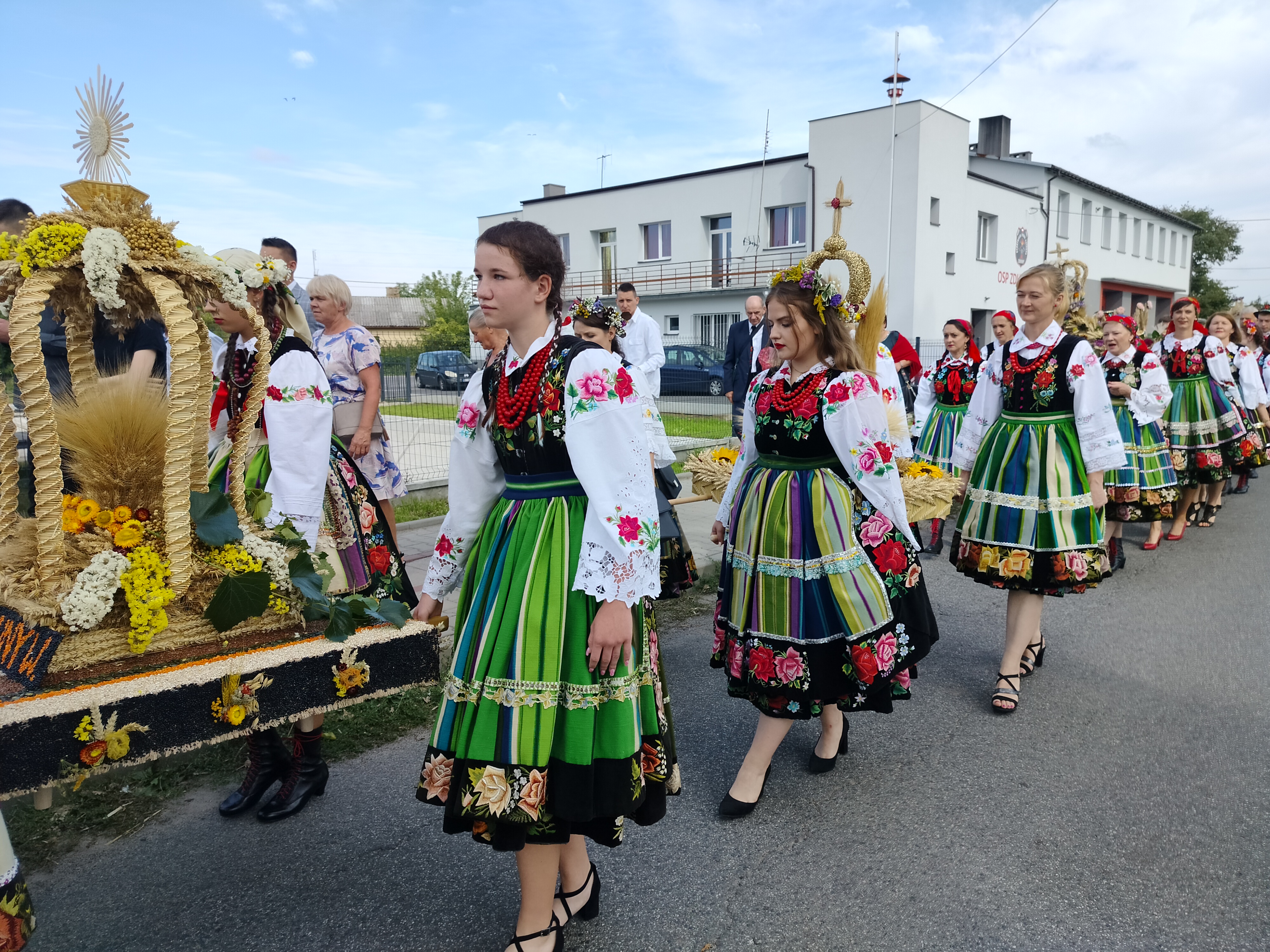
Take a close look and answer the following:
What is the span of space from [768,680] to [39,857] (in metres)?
2.56

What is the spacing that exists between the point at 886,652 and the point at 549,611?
152cm

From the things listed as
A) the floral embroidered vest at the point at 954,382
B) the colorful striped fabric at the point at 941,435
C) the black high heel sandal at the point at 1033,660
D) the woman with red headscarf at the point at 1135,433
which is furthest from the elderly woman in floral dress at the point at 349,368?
the woman with red headscarf at the point at 1135,433

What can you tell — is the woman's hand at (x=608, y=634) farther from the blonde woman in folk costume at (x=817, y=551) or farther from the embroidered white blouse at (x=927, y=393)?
the embroidered white blouse at (x=927, y=393)

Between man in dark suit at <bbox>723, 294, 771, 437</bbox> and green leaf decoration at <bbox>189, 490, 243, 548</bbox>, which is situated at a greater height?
man in dark suit at <bbox>723, 294, 771, 437</bbox>

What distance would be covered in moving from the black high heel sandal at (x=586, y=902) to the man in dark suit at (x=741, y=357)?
20.2ft

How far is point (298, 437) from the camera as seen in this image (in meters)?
3.21

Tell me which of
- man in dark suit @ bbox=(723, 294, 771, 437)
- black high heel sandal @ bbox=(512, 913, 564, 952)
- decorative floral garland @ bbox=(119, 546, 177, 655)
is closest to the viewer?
decorative floral garland @ bbox=(119, 546, 177, 655)

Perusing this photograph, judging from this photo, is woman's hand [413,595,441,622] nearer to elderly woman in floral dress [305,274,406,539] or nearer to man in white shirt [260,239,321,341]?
elderly woman in floral dress [305,274,406,539]

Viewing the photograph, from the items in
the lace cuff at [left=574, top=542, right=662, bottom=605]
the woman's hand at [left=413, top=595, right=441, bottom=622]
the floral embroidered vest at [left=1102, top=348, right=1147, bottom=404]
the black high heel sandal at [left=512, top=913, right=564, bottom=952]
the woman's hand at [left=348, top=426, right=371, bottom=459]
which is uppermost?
the floral embroidered vest at [left=1102, top=348, right=1147, bottom=404]

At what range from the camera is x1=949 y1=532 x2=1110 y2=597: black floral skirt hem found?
4027mm

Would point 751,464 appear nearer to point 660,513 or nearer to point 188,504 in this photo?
point 660,513

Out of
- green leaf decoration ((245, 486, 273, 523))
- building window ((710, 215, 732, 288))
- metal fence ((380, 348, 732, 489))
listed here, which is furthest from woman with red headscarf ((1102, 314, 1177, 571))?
building window ((710, 215, 732, 288))

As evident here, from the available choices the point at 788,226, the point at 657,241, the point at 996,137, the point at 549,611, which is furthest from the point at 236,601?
the point at 996,137

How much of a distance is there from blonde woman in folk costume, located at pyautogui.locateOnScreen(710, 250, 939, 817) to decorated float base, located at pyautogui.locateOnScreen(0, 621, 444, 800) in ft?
4.10
